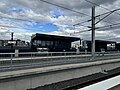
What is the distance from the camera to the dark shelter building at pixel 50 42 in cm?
5641

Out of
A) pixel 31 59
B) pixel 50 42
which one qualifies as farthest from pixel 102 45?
pixel 31 59

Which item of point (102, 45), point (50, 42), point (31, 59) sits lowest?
point (31, 59)

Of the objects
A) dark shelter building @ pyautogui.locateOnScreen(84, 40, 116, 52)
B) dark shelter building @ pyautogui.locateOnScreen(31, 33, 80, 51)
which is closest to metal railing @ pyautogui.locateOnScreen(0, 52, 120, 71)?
dark shelter building @ pyautogui.locateOnScreen(31, 33, 80, 51)

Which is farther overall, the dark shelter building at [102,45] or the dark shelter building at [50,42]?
the dark shelter building at [102,45]

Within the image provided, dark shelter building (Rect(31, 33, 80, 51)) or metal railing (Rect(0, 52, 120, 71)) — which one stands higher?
dark shelter building (Rect(31, 33, 80, 51))

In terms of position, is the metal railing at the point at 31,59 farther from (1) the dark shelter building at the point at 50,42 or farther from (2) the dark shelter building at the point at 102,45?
(2) the dark shelter building at the point at 102,45

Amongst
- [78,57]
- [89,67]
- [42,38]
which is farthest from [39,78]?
[42,38]

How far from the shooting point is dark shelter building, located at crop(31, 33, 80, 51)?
56.4 meters

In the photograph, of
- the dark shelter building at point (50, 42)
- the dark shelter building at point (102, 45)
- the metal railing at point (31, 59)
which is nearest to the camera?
the metal railing at point (31, 59)

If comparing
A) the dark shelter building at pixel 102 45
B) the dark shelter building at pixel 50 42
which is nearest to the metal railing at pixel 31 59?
the dark shelter building at pixel 50 42

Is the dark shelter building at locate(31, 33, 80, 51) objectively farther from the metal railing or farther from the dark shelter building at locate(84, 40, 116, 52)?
the metal railing

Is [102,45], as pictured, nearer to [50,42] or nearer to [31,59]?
[50,42]

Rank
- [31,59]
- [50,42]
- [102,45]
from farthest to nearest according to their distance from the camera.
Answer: [102,45] < [50,42] < [31,59]

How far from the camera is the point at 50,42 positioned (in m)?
61.0
